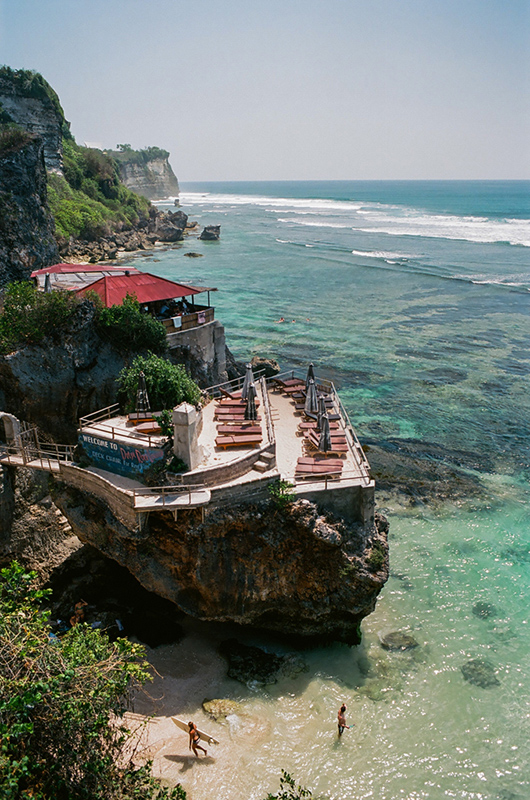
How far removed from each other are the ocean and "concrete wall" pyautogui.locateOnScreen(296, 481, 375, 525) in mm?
4200

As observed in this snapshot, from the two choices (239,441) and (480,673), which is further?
(239,441)

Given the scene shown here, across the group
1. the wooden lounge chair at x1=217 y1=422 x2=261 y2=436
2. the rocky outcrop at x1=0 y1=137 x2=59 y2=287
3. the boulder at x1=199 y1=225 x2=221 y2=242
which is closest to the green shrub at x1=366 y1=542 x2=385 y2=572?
the wooden lounge chair at x1=217 y1=422 x2=261 y2=436

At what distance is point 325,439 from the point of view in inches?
758

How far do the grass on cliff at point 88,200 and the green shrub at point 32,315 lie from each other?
51907mm

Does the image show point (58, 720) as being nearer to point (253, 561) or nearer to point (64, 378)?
point (253, 561)

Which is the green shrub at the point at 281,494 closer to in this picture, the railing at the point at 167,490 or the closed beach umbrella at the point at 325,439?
the railing at the point at 167,490

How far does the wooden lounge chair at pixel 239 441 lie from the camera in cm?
1833

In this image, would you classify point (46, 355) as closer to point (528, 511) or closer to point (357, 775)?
point (357, 775)

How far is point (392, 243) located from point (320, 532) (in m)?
93.9

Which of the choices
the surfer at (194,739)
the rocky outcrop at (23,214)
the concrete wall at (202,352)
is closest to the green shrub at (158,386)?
the concrete wall at (202,352)

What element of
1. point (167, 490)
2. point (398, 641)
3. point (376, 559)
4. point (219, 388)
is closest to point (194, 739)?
point (167, 490)

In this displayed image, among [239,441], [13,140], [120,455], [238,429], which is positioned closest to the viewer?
[120,455]

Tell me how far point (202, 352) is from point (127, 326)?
200 inches

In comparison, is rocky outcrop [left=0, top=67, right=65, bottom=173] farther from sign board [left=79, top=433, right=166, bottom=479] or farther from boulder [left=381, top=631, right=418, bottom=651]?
boulder [left=381, top=631, right=418, bottom=651]
